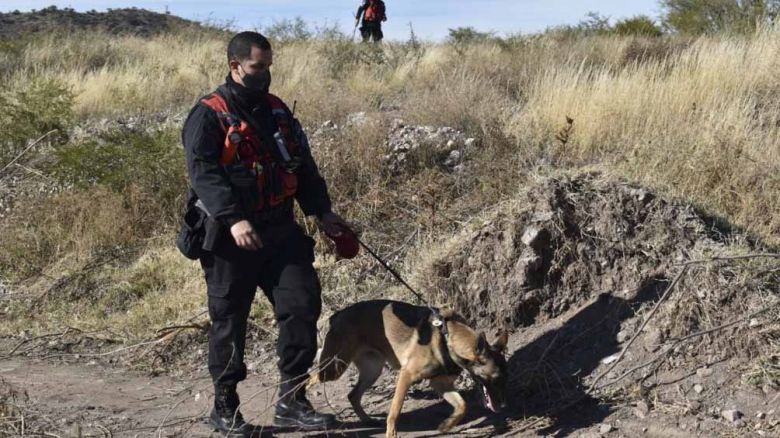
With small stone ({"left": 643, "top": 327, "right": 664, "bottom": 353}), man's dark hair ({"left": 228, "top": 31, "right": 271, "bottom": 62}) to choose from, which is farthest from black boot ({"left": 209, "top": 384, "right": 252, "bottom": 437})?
small stone ({"left": 643, "top": 327, "right": 664, "bottom": 353})

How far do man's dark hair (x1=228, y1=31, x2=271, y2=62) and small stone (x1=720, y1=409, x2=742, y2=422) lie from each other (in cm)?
291

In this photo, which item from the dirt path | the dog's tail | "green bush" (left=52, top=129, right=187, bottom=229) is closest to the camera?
the dog's tail

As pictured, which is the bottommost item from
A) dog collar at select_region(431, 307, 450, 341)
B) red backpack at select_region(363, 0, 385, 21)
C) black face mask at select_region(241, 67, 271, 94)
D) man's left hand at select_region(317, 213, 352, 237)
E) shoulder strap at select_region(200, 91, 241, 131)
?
dog collar at select_region(431, 307, 450, 341)

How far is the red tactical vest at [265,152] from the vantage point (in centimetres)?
441

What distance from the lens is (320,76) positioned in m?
13.3

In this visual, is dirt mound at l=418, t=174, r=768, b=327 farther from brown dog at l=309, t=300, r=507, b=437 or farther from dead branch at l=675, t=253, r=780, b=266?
brown dog at l=309, t=300, r=507, b=437

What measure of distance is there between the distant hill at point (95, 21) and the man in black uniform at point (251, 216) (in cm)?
2215

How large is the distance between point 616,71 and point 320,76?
4704 mm

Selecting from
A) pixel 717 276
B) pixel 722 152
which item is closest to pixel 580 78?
pixel 722 152

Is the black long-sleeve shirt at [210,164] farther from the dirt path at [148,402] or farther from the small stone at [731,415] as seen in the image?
the small stone at [731,415]

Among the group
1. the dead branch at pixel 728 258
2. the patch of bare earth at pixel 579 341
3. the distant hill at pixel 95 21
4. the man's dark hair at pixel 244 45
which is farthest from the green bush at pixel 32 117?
the distant hill at pixel 95 21

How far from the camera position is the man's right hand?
4.23m

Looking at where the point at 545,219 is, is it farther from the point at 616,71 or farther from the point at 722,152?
the point at 616,71

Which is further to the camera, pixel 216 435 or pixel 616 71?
pixel 616 71
